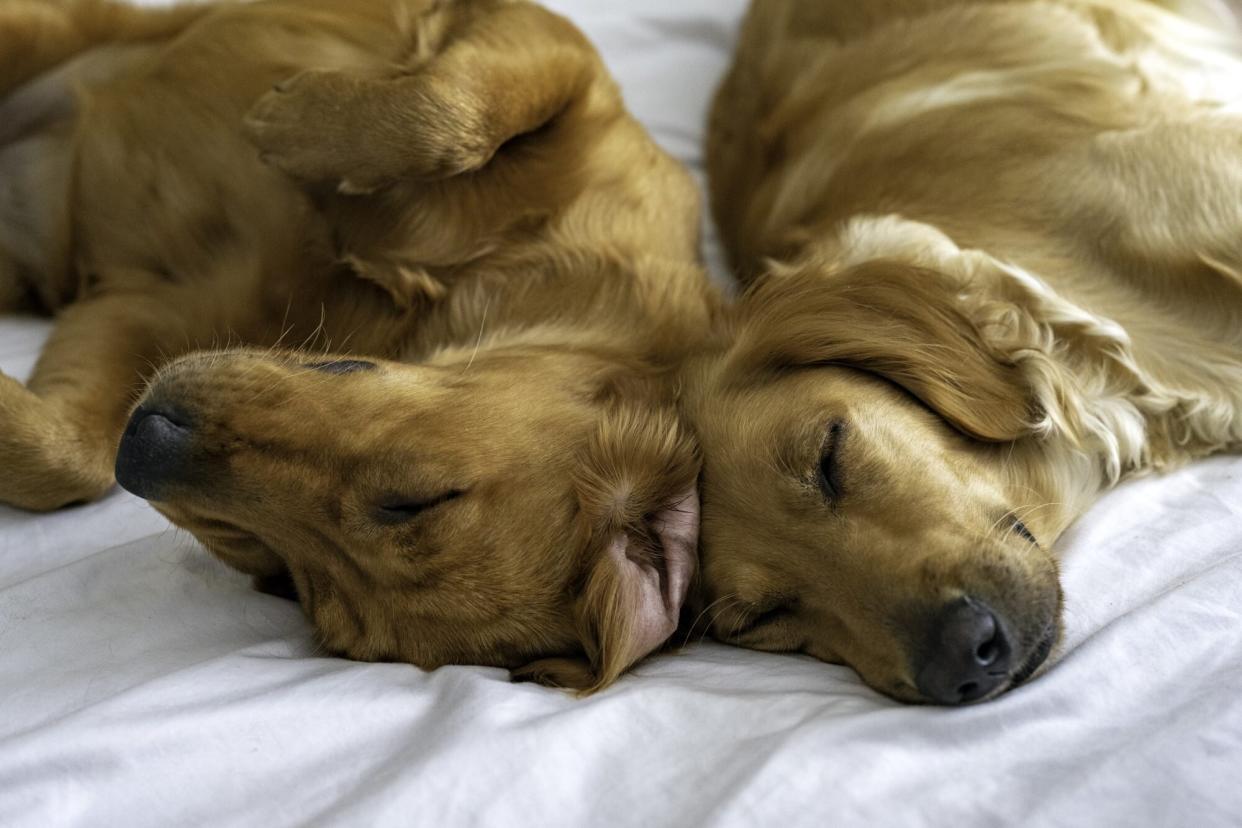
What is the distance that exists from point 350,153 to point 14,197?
0.98m

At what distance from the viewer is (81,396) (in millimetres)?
2193

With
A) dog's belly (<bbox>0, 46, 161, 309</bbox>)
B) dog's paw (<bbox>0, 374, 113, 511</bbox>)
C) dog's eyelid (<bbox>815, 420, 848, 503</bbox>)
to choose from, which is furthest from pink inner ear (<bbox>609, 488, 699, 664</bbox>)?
dog's belly (<bbox>0, 46, 161, 309</bbox>)

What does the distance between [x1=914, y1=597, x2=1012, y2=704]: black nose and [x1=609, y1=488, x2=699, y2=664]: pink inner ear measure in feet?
1.33

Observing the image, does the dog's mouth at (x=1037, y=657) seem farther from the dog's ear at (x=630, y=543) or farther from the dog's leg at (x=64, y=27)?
the dog's leg at (x=64, y=27)

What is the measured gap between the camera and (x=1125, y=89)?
93.9 inches

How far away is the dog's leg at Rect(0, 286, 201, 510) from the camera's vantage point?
1978mm

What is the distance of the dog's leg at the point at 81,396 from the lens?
1978mm

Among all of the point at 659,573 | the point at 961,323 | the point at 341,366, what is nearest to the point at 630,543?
the point at 659,573

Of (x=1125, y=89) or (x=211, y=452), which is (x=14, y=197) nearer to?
(x=211, y=452)

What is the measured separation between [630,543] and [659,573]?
68 mm

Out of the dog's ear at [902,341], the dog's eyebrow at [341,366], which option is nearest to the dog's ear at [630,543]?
the dog's ear at [902,341]

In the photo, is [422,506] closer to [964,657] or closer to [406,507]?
[406,507]

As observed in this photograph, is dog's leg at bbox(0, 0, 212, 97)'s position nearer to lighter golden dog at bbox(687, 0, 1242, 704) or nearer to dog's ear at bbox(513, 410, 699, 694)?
lighter golden dog at bbox(687, 0, 1242, 704)

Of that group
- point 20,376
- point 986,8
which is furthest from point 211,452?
point 986,8
